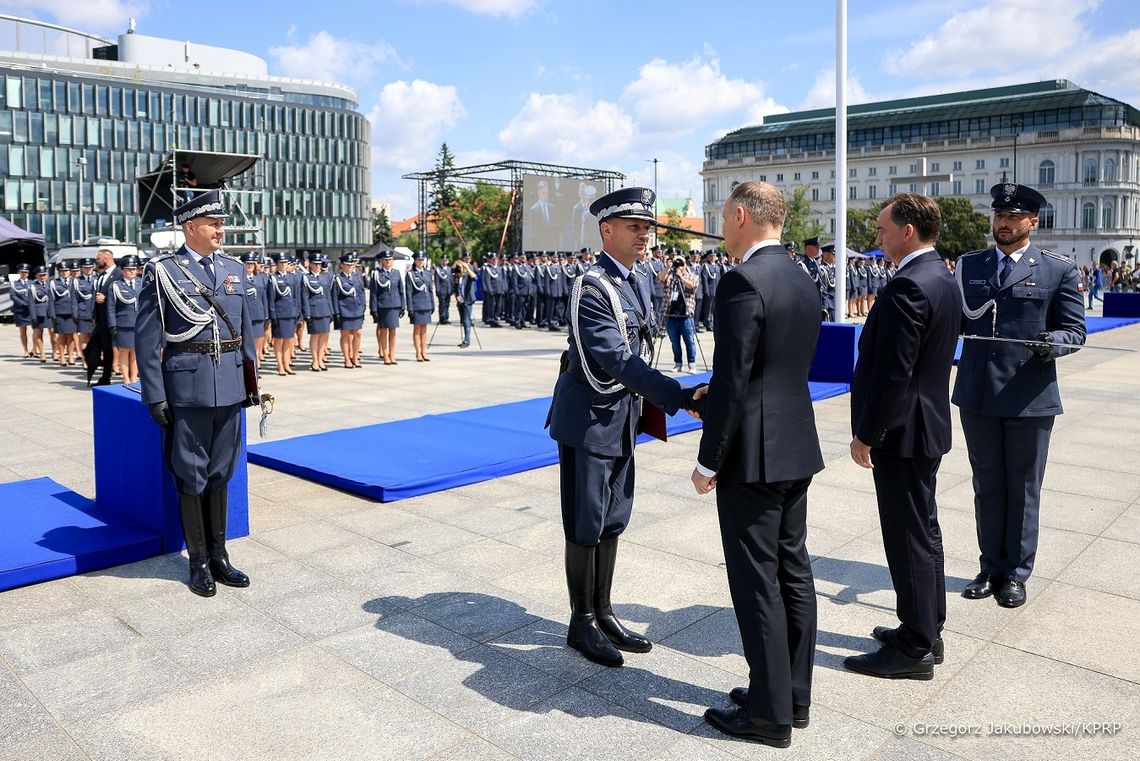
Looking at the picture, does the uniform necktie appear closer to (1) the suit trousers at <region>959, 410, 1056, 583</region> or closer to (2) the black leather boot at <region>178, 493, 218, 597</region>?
(1) the suit trousers at <region>959, 410, 1056, 583</region>

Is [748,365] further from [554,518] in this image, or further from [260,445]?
[260,445]

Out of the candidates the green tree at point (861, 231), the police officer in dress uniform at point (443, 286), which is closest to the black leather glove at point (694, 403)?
the police officer in dress uniform at point (443, 286)

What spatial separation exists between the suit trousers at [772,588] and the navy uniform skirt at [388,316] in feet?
42.0

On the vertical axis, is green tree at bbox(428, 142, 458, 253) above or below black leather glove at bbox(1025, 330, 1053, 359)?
above

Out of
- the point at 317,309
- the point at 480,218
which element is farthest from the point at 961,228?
the point at 317,309

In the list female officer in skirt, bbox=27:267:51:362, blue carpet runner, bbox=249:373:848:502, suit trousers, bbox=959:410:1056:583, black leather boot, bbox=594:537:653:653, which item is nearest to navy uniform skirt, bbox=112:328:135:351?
female officer in skirt, bbox=27:267:51:362

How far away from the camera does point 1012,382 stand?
4.65 m

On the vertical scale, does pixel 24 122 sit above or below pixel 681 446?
above

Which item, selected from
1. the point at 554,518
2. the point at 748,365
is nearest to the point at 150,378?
the point at 554,518

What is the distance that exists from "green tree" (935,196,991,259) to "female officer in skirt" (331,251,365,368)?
65.5 m

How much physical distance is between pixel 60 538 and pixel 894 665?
14.5 feet

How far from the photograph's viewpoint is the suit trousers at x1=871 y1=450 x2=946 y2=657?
3758mm

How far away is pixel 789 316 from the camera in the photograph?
124 inches

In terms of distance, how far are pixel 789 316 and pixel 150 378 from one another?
3240 millimetres
